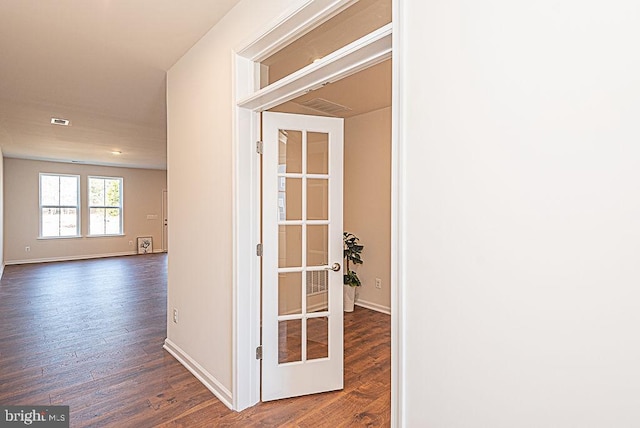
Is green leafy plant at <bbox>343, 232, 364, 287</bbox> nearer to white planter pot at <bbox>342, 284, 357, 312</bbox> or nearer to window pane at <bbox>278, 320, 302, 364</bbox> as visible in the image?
white planter pot at <bbox>342, 284, 357, 312</bbox>

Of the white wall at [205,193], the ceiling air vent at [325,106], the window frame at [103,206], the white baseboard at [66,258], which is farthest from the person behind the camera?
the window frame at [103,206]

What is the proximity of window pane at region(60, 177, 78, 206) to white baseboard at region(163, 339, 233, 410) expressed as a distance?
7.78 metres

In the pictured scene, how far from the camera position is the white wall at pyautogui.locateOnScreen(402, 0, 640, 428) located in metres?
0.82

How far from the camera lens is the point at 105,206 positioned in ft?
32.0

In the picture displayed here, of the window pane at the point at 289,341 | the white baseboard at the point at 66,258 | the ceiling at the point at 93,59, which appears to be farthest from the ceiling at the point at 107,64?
the white baseboard at the point at 66,258

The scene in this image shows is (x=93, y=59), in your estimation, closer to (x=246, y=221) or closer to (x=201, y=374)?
(x=246, y=221)

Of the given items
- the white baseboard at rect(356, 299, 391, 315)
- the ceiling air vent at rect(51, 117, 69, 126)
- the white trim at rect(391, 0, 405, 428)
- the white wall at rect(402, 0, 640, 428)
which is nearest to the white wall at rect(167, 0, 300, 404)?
the white trim at rect(391, 0, 405, 428)

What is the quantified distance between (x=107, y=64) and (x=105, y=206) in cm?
791

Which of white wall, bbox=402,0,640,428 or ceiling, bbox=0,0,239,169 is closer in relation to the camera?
white wall, bbox=402,0,640,428

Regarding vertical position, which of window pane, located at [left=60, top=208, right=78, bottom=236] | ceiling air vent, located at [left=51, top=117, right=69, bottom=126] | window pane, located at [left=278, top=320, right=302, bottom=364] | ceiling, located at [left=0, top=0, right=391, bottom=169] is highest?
ceiling, located at [left=0, top=0, right=391, bottom=169]

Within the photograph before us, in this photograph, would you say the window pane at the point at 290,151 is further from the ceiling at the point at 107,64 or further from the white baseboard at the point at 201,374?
the white baseboard at the point at 201,374

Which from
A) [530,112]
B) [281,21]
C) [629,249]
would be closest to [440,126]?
[530,112]

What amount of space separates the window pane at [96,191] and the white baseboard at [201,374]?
7.82m

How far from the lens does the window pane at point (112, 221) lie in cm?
984
